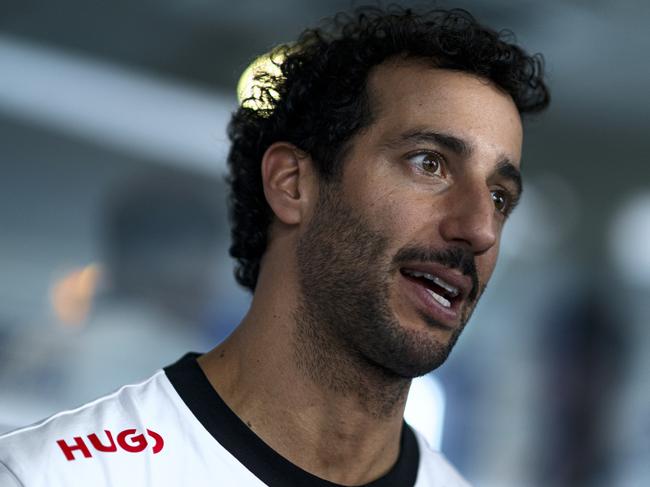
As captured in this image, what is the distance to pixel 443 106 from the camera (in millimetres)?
1244

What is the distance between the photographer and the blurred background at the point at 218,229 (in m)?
2.68

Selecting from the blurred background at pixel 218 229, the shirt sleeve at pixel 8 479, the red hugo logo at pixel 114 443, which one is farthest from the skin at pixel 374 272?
the blurred background at pixel 218 229

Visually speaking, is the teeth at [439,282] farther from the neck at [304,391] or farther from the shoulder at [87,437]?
the shoulder at [87,437]

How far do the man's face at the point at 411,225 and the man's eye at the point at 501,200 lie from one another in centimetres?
2

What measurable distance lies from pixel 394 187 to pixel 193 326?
68.9 inches

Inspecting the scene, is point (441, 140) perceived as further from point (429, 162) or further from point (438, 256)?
point (438, 256)

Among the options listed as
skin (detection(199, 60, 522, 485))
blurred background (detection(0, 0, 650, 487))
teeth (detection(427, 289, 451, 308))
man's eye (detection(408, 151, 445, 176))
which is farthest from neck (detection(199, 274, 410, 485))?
blurred background (detection(0, 0, 650, 487))

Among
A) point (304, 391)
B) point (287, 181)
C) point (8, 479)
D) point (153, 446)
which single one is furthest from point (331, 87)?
point (8, 479)

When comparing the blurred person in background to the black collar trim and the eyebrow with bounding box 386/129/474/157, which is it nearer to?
the black collar trim

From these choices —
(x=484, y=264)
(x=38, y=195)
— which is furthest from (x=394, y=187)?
(x=38, y=195)

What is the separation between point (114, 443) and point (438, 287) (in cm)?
44

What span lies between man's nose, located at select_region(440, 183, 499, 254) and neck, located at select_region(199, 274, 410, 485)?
195 mm

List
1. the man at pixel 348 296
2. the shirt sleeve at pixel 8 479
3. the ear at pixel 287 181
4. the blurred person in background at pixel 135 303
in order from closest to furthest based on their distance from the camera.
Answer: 1. the shirt sleeve at pixel 8 479
2. the man at pixel 348 296
3. the ear at pixel 287 181
4. the blurred person in background at pixel 135 303

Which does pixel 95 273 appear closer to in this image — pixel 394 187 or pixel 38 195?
pixel 38 195
